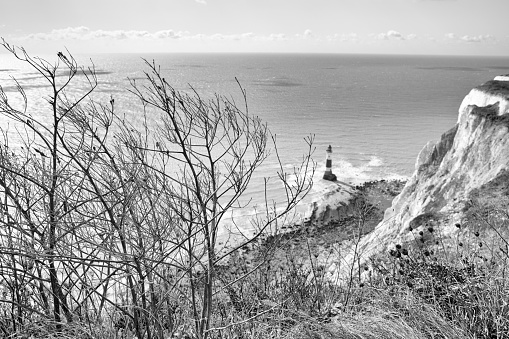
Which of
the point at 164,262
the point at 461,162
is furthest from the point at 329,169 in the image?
the point at 164,262

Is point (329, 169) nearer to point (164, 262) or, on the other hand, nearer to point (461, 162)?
point (461, 162)

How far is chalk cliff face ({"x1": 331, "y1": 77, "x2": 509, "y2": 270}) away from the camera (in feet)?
41.5

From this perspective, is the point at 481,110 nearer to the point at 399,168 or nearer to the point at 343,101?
the point at 399,168

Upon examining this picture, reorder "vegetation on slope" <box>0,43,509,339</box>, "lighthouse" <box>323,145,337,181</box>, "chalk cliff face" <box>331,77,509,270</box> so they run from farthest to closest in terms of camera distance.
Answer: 1. "lighthouse" <box>323,145,337,181</box>
2. "chalk cliff face" <box>331,77,509,270</box>
3. "vegetation on slope" <box>0,43,509,339</box>

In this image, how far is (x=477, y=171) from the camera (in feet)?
43.4

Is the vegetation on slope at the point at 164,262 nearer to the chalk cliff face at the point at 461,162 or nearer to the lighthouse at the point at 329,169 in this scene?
the chalk cliff face at the point at 461,162

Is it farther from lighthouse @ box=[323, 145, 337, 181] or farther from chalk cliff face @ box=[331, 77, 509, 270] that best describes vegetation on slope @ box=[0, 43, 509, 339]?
lighthouse @ box=[323, 145, 337, 181]

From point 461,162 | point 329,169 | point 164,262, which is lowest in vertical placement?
point 329,169

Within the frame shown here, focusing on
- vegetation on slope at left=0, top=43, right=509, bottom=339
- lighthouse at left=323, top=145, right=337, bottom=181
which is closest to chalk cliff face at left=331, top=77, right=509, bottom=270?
vegetation on slope at left=0, top=43, right=509, bottom=339

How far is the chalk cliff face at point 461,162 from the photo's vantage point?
12.6 meters

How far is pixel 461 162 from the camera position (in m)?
14.2

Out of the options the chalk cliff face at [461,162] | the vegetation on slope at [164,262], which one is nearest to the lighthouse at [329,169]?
the chalk cliff face at [461,162]

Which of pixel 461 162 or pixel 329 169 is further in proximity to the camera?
pixel 329 169

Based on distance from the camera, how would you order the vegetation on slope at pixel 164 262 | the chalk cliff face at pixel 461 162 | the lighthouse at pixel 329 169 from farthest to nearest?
the lighthouse at pixel 329 169 < the chalk cliff face at pixel 461 162 < the vegetation on slope at pixel 164 262
